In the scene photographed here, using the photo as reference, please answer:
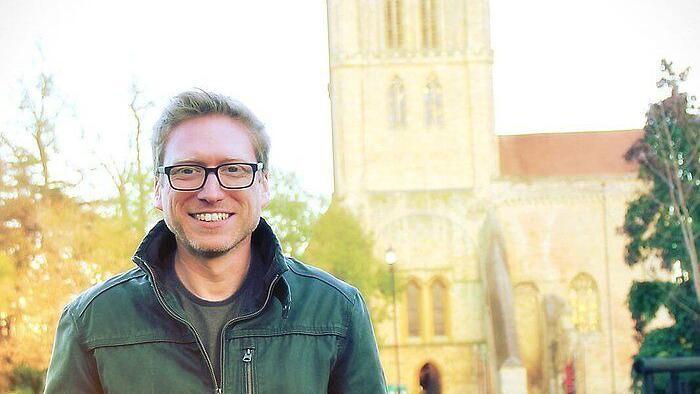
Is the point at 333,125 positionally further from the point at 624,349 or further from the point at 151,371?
the point at 151,371

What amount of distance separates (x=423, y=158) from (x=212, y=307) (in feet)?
125

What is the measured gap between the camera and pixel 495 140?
41969 mm

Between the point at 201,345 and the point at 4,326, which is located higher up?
the point at 201,345

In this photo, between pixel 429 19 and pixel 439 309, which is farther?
pixel 429 19

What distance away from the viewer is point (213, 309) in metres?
3.53

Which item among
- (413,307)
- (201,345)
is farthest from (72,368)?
(413,307)

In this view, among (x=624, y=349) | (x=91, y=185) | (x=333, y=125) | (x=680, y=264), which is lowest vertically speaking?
(x=624, y=349)

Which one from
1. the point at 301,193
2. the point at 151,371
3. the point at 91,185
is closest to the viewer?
the point at 151,371

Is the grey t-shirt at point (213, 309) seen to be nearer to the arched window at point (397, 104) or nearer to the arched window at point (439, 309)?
the arched window at point (439, 309)

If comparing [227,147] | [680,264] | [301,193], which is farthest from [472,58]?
[227,147]

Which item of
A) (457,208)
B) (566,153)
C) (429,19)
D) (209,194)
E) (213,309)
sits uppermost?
(429,19)

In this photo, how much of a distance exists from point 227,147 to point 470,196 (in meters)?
37.8

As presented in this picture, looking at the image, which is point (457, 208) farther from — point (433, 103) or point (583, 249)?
point (583, 249)

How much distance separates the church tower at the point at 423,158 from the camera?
1596 inches
